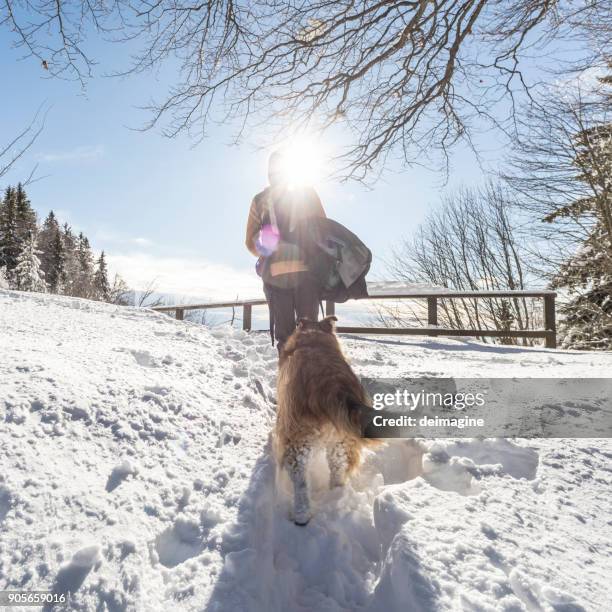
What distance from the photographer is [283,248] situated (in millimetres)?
2871

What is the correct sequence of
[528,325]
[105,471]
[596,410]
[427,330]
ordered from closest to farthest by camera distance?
[105,471] → [596,410] → [427,330] → [528,325]

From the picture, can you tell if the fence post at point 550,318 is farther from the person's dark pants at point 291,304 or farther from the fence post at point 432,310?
the person's dark pants at point 291,304

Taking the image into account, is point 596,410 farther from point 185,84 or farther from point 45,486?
point 185,84

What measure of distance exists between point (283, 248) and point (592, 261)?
36.5ft

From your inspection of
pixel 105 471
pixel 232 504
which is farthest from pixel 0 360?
pixel 232 504

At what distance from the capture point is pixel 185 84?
4.75 meters

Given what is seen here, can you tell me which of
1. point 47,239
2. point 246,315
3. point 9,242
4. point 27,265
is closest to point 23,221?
point 9,242

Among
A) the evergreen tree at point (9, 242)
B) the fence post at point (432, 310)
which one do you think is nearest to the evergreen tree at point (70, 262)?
the evergreen tree at point (9, 242)

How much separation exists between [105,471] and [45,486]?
0.26 meters

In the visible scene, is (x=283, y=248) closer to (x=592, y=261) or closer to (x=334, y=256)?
(x=334, y=256)

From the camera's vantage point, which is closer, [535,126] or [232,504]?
[232,504]

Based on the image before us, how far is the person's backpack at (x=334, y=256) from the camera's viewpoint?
2902mm

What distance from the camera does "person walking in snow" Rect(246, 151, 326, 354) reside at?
9.41ft

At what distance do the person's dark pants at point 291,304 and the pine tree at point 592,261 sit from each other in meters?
9.91
